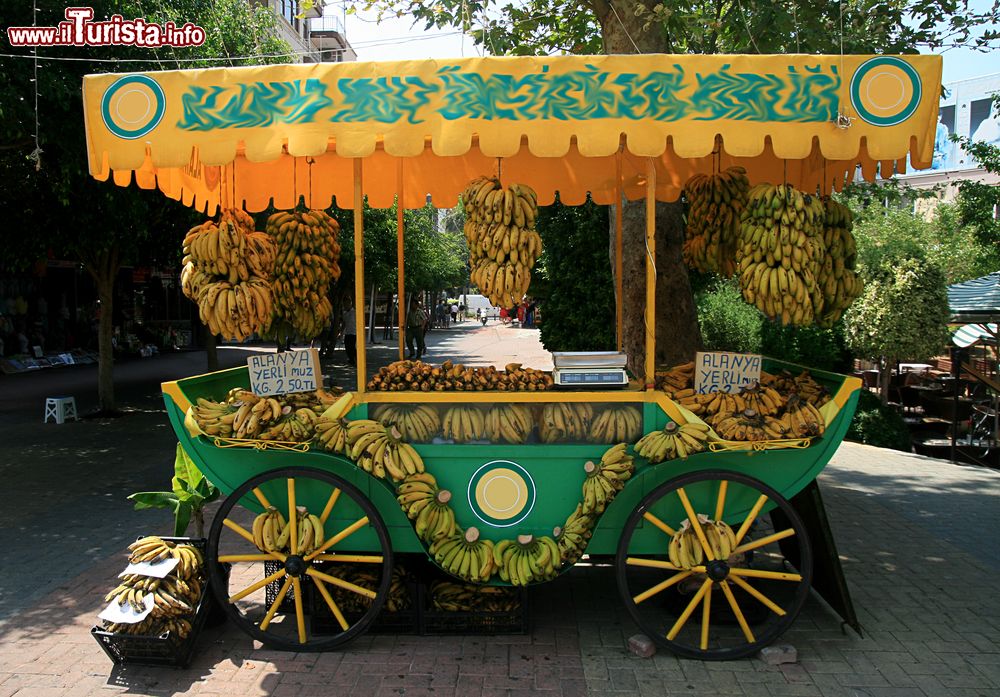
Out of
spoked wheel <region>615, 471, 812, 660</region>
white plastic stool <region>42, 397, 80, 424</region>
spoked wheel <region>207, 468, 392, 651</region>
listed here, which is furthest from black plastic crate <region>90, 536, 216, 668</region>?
white plastic stool <region>42, 397, 80, 424</region>

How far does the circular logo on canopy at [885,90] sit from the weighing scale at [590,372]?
1.80m

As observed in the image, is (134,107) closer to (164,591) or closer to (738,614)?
(164,591)

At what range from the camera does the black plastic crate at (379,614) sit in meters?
4.19

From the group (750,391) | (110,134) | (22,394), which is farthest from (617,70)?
(22,394)

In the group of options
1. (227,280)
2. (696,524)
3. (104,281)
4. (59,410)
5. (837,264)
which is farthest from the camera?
(59,410)

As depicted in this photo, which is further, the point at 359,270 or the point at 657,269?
the point at 657,269

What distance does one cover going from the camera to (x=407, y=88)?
3.88 meters

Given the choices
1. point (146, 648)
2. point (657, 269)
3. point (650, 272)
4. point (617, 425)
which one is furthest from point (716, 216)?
point (146, 648)

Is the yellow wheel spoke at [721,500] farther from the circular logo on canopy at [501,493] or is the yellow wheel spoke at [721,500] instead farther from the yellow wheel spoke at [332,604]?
the yellow wheel spoke at [332,604]

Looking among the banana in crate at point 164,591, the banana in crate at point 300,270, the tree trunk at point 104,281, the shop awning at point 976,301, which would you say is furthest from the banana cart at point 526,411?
the tree trunk at point 104,281

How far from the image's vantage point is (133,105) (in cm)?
394

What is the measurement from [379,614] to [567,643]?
1.08 meters

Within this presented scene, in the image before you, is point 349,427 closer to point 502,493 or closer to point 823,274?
point 502,493

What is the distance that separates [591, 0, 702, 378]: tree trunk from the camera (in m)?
6.77
